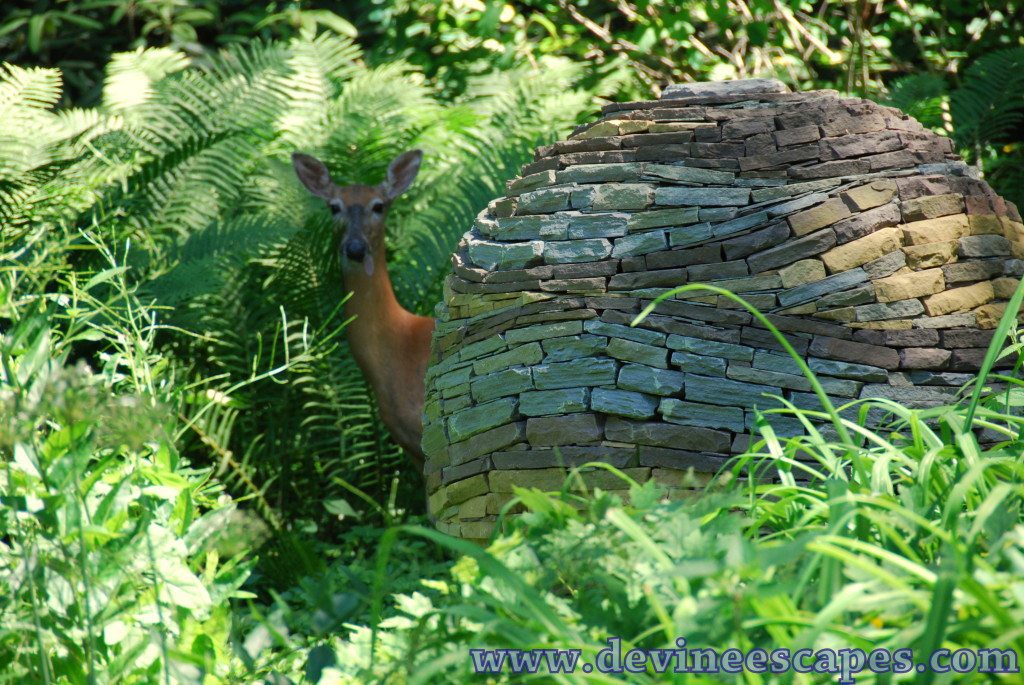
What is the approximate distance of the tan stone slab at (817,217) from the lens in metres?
2.44

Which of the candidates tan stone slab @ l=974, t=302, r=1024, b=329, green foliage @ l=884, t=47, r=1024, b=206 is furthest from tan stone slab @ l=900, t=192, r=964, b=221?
green foliage @ l=884, t=47, r=1024, b=206

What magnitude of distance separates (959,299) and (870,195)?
0.33m

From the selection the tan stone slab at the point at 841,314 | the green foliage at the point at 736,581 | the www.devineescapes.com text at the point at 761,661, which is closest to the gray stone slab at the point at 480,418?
the tan stone slab at the point at 841,314

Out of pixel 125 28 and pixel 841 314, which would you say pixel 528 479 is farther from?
pixel 125 28

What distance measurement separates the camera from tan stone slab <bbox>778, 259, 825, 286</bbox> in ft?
7.91

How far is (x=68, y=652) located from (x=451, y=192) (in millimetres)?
3767

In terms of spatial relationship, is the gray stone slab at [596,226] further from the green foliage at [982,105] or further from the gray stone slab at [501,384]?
the green foliage at [982,105]

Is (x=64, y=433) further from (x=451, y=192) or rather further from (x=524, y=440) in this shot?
(x=451, y=192)

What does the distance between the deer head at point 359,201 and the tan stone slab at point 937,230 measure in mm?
2726

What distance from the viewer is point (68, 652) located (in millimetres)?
1795

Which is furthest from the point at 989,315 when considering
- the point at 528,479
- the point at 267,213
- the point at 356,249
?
the point at 267,213

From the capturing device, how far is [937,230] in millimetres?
2467

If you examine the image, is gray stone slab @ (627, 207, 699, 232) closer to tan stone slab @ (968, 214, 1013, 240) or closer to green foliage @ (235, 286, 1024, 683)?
tan stone slab @ (968, 214, 1013, 240)

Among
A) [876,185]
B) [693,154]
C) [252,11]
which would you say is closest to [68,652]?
[693,154]
